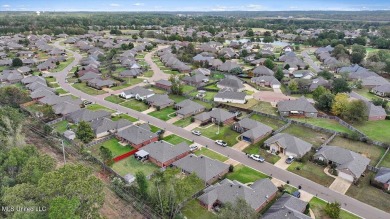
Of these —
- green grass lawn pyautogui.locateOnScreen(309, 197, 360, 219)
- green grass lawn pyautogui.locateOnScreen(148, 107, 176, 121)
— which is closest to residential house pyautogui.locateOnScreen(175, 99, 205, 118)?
green grass lawn pyautogui.locateOnScreen(148, 107, 176, 121)

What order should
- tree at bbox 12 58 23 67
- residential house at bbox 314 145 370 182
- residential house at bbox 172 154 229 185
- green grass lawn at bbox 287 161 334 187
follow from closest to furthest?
residential house at bbox 172 154 229 185 < residential house at bbox 314 145 370 182 < green grass lawn at bbox 287 161 334 187 < tree at bbox 12 58 23 67

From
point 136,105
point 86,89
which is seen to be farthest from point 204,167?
point 86,89

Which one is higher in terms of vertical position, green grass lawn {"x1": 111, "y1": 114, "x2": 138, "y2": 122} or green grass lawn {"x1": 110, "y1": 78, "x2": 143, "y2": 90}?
green grass lawn {"x1": 110, "y1": 78, "x2": 143, "y2": 90}

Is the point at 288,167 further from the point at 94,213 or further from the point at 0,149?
the point at 0,149

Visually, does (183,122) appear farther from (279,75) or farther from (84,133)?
(279,75)

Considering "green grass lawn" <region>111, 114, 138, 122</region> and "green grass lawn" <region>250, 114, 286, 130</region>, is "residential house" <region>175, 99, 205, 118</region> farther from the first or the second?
"green grass lawn" <region>250, 114, 286, 130</region>

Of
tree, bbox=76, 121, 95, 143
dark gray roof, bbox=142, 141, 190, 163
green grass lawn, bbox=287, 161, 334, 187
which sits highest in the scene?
tree, bbox=76, 121, 95, 143

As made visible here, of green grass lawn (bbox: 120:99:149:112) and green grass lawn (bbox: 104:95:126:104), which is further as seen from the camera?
green grass lawn (bbox: 104:95:126:104)
